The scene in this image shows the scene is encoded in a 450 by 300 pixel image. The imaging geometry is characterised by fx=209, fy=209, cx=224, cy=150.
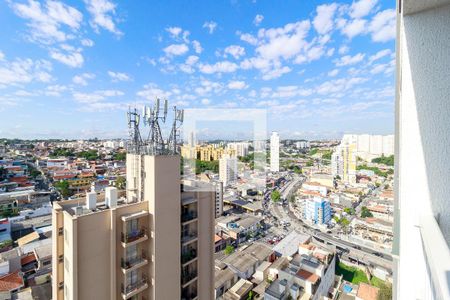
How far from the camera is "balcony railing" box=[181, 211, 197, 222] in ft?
8.00

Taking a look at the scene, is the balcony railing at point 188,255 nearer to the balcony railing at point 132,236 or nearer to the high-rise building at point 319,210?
the balcony railing at point 132,236

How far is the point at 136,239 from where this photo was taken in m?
2.05

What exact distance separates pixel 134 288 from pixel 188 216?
852mm

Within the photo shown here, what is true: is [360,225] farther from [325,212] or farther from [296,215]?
[296,215]

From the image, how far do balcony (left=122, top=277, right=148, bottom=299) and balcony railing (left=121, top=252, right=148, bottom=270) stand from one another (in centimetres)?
20

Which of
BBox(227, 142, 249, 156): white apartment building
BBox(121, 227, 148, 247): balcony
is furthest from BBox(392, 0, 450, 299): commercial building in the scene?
BBox(227, 142, 249, 156): white apartment building

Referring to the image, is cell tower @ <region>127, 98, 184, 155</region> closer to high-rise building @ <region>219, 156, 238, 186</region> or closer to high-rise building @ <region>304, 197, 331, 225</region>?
high-rise building @ <region>219, 156, 238, 186</region>

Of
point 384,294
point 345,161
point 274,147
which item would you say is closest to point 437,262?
point 274,147

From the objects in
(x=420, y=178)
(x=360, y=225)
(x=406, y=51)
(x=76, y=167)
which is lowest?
(x=360, y=225)

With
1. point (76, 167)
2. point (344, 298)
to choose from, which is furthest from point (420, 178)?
point (76, 167)

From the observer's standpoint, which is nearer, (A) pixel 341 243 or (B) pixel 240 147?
(B) pixel 240 147

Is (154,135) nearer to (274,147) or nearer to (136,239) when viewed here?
(136,239)

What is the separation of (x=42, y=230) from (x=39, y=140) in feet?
104

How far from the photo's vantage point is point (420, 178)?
0.49 m
